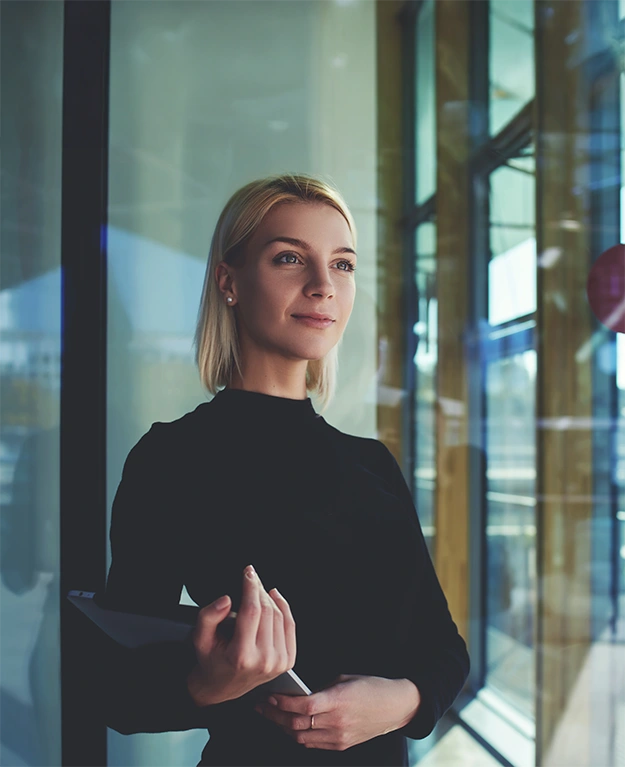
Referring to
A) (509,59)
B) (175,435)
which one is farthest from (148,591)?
(509,59)

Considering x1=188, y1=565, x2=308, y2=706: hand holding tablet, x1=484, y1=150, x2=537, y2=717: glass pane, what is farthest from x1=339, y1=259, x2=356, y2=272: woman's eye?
x1=484, y1=150, x2=537, y2=717: glass pane

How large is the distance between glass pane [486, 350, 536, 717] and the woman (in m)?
1.21

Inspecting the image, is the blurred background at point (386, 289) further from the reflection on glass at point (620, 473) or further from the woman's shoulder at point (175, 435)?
the woman's shoulder at point (175, 435)

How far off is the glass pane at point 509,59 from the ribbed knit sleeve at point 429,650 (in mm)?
1657

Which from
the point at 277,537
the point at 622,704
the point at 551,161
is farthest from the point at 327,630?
the point at 551,161

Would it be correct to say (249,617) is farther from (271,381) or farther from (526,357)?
(526,357)

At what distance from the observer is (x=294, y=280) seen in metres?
1.07

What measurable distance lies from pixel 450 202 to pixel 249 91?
78cm

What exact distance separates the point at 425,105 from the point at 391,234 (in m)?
0.51

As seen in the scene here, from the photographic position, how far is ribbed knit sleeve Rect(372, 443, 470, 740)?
3.18 ft

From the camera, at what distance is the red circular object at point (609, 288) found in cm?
205

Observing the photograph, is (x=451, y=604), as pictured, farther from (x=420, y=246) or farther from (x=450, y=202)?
(x=450, y=202)

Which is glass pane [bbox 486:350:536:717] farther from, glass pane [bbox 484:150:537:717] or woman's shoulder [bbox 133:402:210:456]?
woman's shoulder [bbox 133:402:210:456]

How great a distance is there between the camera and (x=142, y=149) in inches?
68.3
